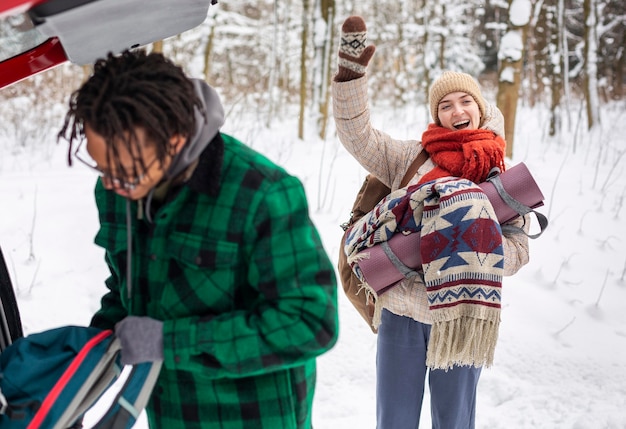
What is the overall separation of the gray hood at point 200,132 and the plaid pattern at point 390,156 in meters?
1.10

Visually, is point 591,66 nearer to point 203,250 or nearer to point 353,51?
point 353,51

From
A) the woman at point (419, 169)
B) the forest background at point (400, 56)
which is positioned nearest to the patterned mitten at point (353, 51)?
the woman at point (419, 169)

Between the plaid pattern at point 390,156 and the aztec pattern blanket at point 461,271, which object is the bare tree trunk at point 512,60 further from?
the aztec pattern blanket at point 461,271

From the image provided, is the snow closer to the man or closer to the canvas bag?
the canvas bag

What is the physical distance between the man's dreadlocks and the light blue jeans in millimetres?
1485

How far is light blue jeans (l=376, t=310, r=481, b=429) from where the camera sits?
226cm

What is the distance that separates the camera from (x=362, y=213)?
255cm

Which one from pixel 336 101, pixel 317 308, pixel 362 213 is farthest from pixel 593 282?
pixel 317 308

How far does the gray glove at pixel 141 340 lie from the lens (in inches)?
46.8

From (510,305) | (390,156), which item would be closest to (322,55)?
(510,305)

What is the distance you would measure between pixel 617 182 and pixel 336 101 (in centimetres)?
626

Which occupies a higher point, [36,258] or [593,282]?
[36,258]

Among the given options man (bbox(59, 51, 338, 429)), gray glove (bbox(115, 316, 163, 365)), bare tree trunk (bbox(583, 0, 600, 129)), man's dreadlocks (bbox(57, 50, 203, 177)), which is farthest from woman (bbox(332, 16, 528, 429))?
bare tree trunk (bbox(583, 0, 600, 129))

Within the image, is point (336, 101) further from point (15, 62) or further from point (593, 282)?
point (593, 282)
